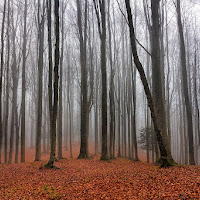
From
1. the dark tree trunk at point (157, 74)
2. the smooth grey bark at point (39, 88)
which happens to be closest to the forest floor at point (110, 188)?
the dark tree trunk at point (157, 74)

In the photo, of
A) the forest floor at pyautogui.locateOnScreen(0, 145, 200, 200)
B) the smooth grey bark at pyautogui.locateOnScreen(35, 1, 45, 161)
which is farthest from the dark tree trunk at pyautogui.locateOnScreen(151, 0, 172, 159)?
the smooth grey bark at pyautogui.locateOnScreen(35, 1, 45, 161)

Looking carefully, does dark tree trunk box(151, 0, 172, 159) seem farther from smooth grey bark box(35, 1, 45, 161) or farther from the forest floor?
smooth grey bark box(35, 1, 45, 161)

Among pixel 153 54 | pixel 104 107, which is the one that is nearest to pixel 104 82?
pixel 104 107

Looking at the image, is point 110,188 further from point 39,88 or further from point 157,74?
point 39,88

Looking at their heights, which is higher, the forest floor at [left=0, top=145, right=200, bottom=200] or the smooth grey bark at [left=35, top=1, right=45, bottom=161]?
the smooth grey bark at [left=35, top=1, right=45, bottom=161]

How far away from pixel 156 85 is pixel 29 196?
688cm

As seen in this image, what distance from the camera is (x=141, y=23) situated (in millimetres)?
16031

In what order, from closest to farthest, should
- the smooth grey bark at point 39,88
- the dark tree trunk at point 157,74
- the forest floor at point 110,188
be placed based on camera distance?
the forest floor at point 110,188, the dark tree trunk at point 157,74, the smooth grey bark at point 39,88

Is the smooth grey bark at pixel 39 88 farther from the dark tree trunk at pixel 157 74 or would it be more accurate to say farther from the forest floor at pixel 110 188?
the dark tree trunk at pixel 157 74

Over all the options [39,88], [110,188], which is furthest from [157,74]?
[39,88]

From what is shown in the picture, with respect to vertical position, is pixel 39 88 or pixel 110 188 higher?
pixel 39 88

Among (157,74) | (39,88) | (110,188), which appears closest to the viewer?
(110,188)

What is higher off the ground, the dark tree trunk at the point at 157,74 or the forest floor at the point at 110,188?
the dark tree trunk at the point at 157,74

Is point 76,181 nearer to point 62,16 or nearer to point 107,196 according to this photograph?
point 107,196
